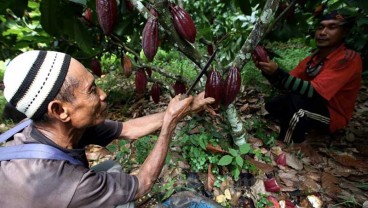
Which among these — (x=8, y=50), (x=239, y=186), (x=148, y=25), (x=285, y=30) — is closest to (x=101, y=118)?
(x=148, y=25)

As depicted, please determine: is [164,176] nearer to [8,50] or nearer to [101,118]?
[101,118]

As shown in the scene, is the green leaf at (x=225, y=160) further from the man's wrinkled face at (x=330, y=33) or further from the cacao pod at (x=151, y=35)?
the man's wrinkled face at (x=330, y=33)

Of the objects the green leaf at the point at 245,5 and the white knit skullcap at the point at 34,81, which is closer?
the white knit skullcap at the point at 34,81

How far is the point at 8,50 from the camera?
2746 millimetres

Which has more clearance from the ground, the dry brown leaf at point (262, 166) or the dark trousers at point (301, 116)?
the dark trousers at point (301, 116)

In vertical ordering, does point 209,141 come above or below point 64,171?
below

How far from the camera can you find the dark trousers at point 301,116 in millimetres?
2475

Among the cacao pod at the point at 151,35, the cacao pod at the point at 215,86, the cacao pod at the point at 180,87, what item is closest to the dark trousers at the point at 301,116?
the cacao pod at the point at 180,87

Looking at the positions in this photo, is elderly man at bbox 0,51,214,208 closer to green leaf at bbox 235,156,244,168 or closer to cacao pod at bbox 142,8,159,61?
cacao pod at bbox 142,8,159,61

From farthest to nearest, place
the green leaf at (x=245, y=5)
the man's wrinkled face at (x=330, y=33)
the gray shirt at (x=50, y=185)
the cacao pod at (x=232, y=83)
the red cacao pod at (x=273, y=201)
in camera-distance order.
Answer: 1. the man's wrinkled face at (x=330, y=33)
2. the green leaf at (x=245, y=5)
3. the red cacao pod at (x=273, y=201)
4. the cacao pod at (x=232, y=83)
5. the gray shirt at (x=50, y=185)

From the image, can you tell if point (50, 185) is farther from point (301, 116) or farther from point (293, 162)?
point (301, 116)

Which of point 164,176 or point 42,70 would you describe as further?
point 164,176

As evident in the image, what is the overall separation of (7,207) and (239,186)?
1346 millimetres

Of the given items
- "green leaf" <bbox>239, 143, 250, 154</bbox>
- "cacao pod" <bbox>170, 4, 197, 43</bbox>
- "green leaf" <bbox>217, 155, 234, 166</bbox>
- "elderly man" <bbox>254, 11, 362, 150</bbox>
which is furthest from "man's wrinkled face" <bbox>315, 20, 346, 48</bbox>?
"cacao pod" <bbox>170, 4, 197, 43</bbox>
